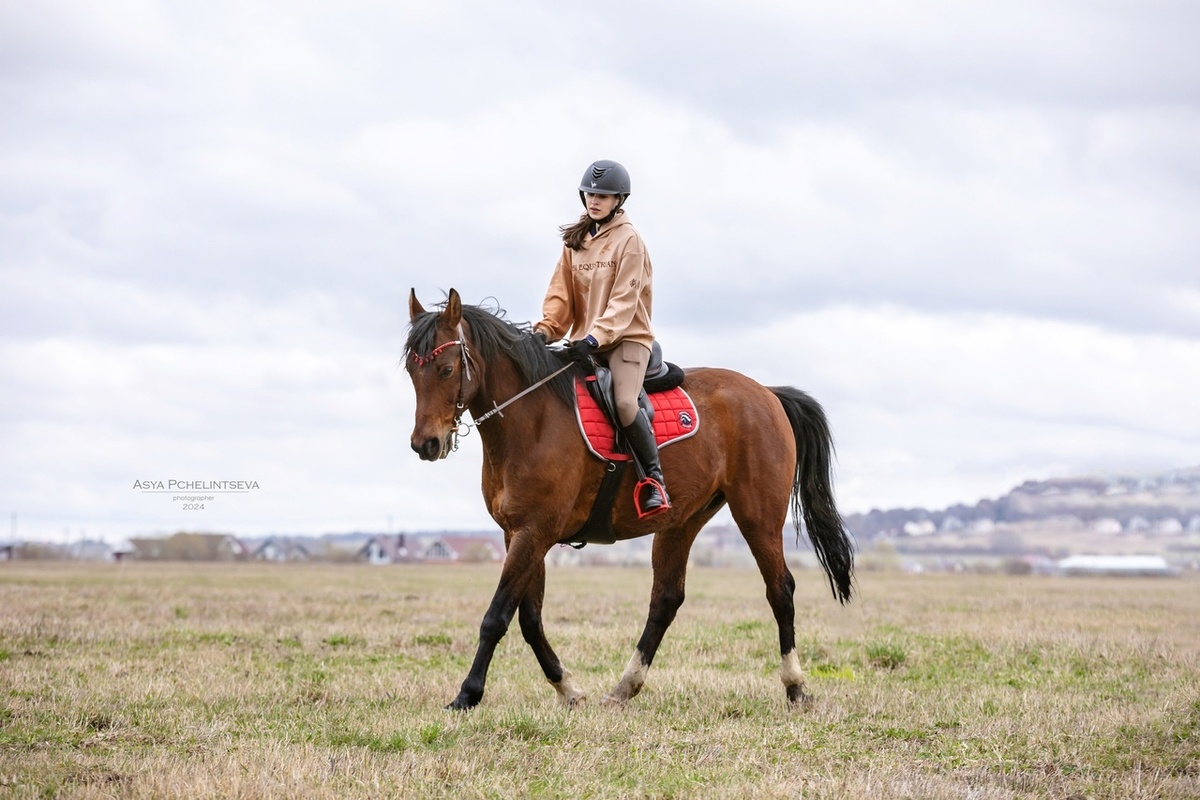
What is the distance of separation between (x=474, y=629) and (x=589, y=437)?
22.3 feet

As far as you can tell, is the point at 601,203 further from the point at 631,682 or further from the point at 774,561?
the point at 631,682

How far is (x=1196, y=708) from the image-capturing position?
8.51m

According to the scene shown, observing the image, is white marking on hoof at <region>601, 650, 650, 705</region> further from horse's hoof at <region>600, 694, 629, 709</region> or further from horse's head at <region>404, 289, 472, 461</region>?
horse's head at <region>404, 289, 472, 461</region>

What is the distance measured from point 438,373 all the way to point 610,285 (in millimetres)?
1685

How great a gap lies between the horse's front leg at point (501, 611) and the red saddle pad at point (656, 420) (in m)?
0.99

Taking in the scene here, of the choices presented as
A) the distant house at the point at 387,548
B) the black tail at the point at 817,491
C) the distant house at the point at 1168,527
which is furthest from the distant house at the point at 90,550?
the distant house at the point at 1168,527

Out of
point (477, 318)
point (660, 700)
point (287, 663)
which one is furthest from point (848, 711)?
point (287, 663)

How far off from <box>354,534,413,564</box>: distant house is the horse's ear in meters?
94.3

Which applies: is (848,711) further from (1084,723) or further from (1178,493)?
(1178,493)

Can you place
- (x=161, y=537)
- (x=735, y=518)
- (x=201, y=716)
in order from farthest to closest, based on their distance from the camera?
(x=161, y=537), (x=735, y=518), (x=201, y=716)

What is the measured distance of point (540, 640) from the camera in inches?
344

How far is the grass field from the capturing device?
6016 mm

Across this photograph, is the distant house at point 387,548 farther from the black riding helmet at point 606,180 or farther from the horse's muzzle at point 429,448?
→ the horse's muzzle at point 429,448

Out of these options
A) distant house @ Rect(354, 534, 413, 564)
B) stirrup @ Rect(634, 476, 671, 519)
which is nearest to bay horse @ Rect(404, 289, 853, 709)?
stirrup @ Rect(634, 476, 671, 519)
